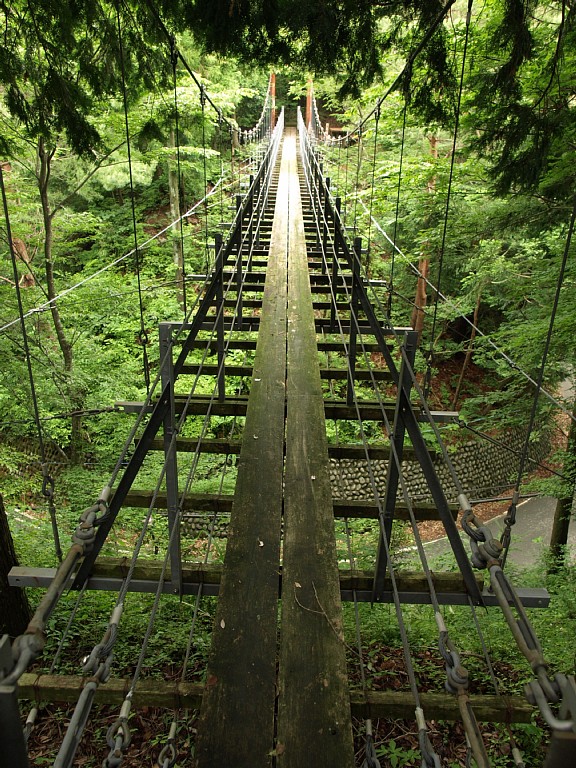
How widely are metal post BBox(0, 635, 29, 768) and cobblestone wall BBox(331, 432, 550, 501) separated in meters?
10.2

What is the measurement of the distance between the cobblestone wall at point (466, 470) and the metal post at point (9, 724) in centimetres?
1021

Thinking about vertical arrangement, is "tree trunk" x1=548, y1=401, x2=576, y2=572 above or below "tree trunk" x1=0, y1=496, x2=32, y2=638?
below

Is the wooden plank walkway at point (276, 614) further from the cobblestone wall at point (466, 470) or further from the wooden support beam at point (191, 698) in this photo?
the cobblestone wall at point (466, 470)

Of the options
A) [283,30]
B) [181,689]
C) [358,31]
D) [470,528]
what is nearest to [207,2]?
[283,30]

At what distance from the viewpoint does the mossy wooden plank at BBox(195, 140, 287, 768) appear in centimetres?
128

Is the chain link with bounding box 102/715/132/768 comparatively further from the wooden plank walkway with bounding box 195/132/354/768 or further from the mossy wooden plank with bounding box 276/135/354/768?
the mossy wooden plank with bounding box 276/135/354/768

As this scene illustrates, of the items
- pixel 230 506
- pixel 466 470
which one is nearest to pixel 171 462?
pixel 230 506

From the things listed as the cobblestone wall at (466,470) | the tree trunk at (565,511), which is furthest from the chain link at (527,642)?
the cobblestone wall at (466,470)

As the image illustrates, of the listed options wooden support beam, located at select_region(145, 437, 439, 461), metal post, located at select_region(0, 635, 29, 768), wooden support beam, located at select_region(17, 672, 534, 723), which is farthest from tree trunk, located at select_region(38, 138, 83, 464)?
metal post, located at select_region(0, 635, 29, 768)

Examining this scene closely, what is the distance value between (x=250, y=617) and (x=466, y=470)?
11623 millimetres

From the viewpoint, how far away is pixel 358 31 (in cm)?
356

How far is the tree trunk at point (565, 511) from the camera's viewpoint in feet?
18.4

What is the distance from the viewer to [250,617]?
1.64 metres

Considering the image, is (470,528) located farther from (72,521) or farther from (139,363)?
(139,363)
